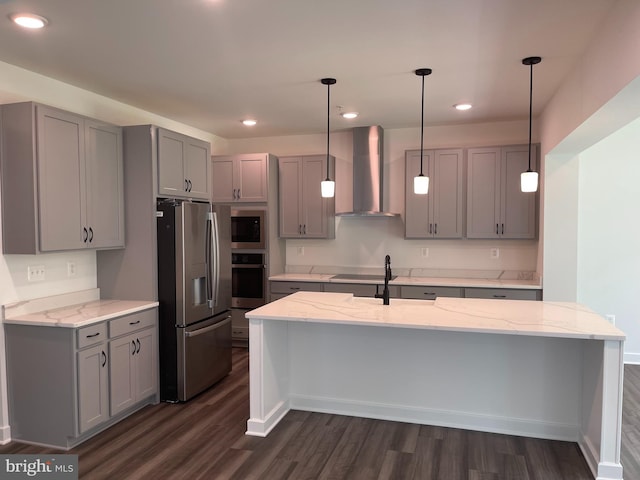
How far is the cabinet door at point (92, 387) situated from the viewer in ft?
10.1

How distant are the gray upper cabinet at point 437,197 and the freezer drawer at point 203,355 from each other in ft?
7.89

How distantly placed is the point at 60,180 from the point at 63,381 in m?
1.36

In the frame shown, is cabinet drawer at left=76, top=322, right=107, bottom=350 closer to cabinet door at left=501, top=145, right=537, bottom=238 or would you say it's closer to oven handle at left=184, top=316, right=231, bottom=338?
oven handle at left=184, top=316, right=231, bottom=338

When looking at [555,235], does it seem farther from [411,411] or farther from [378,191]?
[411,411]

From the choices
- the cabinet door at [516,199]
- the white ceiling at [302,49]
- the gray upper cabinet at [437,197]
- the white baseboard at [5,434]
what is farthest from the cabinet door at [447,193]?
the white baseboard at [5,434]

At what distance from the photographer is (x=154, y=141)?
3801mm

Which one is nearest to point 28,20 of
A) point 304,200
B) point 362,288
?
point 304,200

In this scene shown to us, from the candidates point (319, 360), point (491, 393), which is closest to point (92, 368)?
point (319, 360)

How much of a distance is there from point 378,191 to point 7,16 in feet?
12.5

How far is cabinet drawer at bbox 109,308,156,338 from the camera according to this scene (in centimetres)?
336

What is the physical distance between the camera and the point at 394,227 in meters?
5.72

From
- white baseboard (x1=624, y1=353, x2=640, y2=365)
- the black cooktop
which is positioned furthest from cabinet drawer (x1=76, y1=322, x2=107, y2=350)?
white baseboard (x1=624, y1=353, x2=640, y2=365)

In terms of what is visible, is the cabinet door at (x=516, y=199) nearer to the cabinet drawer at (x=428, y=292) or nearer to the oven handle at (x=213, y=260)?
the cabinet drawer at (x=428, y=292)

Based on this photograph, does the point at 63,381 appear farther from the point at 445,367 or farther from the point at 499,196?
the point at 499,196
